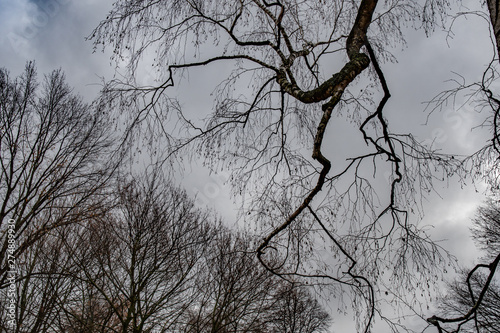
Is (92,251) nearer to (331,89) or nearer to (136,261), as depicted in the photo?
(136,261)

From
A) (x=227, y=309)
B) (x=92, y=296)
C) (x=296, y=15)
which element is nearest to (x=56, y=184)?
(x=92, y=296)

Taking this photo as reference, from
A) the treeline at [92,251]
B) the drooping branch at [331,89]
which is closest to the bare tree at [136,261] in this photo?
the treeline at [92,251]

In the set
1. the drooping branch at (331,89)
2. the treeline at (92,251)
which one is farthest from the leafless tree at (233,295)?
the drooping branch at (331,89)

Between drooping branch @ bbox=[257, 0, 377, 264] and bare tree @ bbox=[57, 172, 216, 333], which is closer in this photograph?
drooping branch @ bbox=[257, 0, 377, 264]

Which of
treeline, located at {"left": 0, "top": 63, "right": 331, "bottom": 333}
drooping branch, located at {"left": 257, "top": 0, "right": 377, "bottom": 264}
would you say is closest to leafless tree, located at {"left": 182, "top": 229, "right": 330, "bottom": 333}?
treeline, located at {"left": 0, "top": 63, "right": 331, "bottom": 333}

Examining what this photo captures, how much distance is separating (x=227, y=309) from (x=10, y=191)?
7.20 metres

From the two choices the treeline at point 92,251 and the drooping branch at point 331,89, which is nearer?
the drooping branch at point 331,89

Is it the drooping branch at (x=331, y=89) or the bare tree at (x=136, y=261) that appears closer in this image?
the drooping branch at (x=331, y=89)

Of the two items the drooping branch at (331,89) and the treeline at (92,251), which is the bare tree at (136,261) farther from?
the drooping branch at (331,89)

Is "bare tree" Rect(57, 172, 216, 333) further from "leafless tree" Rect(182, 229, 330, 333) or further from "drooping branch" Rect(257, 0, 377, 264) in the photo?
"drooping branch" Rect(257, 0, 377, 264)

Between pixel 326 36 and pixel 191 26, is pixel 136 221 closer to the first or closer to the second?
pixel 191 26

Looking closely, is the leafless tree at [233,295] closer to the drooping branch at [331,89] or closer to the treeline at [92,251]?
the treeline at [92,251]

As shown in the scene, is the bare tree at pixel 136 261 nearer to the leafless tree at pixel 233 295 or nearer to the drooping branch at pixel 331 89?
the leafless tree at pixel 233 295

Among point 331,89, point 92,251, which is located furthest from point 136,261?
point 331,89
